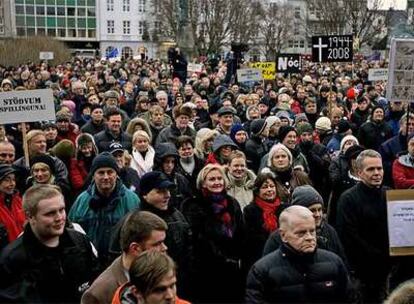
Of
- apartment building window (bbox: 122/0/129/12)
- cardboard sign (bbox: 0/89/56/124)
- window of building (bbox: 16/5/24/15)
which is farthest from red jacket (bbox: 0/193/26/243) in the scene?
apartment building window (bbox: 122/0/129/12)

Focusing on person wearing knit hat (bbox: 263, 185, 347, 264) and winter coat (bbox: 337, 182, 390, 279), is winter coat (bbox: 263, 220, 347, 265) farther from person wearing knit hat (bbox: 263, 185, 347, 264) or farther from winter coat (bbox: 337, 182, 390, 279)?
winter coat (bbox: 337, 182, 390, 279)

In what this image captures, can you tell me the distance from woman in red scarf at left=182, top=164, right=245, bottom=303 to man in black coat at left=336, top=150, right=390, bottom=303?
0.89 meters

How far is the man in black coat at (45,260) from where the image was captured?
3.92m

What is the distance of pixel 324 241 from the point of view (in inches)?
195

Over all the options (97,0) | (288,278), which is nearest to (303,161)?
(288,278)

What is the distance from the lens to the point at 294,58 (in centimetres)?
1812

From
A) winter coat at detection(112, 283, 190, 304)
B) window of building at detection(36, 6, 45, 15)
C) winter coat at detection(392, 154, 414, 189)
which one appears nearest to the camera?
winter coat at detection(112, 283, 190, 304)

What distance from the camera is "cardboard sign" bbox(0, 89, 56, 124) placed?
7.98m

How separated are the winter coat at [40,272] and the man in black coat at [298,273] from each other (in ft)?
3.53

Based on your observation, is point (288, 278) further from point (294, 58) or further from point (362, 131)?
point (294, 58)

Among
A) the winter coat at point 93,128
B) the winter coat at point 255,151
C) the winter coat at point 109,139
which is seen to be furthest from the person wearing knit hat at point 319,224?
the winter coat at point 93,128

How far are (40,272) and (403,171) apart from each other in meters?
4.08

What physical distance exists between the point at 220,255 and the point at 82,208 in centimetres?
121

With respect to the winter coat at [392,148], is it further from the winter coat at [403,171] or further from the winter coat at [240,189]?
the winter coat at [240,189]
